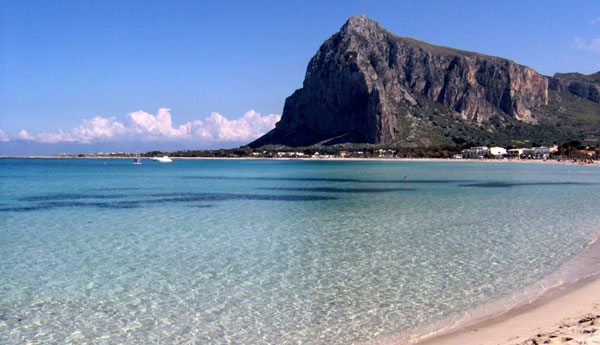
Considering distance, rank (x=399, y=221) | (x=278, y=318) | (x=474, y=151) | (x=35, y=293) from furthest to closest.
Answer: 1. (x=474, y=151)
2. (x=399, y=221)
3. (x=35, y=293)
4. (x=278, y=318)

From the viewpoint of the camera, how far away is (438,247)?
1714cm

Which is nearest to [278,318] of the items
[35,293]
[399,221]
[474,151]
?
[35,293]

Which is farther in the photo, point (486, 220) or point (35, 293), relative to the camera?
point (486, 220)

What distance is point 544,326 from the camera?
8.73 meters

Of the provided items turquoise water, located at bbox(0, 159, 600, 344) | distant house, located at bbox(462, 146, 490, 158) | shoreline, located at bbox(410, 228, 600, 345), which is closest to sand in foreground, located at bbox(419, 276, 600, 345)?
shoreline, located at bbox(410, 228, 600, 345)

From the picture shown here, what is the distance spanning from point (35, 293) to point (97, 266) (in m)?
2.71

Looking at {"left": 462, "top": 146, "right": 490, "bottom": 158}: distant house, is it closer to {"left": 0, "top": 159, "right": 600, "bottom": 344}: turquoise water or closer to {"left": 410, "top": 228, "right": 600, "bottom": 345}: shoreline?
{"left": 0, "top": 159, "right": 600, "bottom": 344}: turquoise water

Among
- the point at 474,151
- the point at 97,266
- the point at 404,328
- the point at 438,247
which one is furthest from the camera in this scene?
the point at 474,151

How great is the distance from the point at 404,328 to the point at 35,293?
898cm

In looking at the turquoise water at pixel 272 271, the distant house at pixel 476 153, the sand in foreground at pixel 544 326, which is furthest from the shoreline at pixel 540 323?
the distant house at pixel 476 153

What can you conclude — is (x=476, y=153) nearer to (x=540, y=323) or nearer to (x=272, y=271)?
(x=272, y=271)

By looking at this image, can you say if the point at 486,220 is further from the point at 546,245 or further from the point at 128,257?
the point at 128,257

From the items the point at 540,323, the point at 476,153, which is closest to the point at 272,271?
the point at 540,323

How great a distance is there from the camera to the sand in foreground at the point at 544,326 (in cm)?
782
